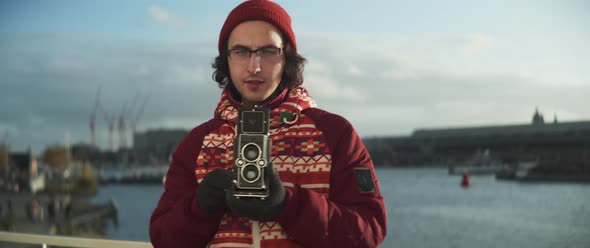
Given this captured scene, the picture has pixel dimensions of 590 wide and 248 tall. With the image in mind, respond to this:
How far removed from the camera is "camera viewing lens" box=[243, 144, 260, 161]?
1.22m

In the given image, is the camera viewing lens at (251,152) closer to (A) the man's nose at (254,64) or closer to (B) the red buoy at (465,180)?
(A) the man's nose at (254,64)

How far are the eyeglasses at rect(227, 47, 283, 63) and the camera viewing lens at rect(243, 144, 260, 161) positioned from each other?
29cm

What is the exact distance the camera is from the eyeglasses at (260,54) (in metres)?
1.44

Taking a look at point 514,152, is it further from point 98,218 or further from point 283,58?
point 283,58

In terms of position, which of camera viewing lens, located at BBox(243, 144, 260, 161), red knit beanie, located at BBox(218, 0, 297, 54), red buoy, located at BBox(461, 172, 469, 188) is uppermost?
red knit beanie, located at BBox(218, 0, 297, 54)

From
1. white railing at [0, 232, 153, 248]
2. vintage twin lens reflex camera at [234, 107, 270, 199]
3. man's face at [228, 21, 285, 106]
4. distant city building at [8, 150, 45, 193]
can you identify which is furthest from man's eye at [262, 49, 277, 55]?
distant city building at [8, 150, 45, 193]

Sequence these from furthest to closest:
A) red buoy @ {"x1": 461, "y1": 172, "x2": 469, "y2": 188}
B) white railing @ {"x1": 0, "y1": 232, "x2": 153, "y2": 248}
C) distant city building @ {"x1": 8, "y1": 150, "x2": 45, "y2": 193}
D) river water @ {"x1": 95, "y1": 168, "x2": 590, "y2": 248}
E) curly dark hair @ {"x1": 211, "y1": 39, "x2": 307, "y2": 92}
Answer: red buoy @ {"x1": 461, "y1": 172, "x2": 469, "y2": 188}, distant city building @ {"x1": 8, "y1": 150, "x2": 45, "y2": 193}, river water @ {"x1": 95, "y1": 168, "x2": 590, "y2": 248}, white railing @ {"x1": 0, "y1": 232, "x2": 153, "y2": 248}, curly dark hair @ {"x1": 211, "y1": 39, "x2": 307, "y2": 92}

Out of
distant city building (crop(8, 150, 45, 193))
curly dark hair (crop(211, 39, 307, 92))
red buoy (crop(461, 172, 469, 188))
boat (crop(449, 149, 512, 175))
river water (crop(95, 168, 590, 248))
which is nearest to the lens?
curly dark hair (crop(211, 39, 307, 92))

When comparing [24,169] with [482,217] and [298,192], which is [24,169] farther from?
[298,192]

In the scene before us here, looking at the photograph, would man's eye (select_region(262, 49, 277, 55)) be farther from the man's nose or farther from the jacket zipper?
the jacket zipper

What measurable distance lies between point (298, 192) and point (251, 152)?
0.14m

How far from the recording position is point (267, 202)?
1.23 m

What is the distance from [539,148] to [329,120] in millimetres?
67421

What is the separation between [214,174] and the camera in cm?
130
